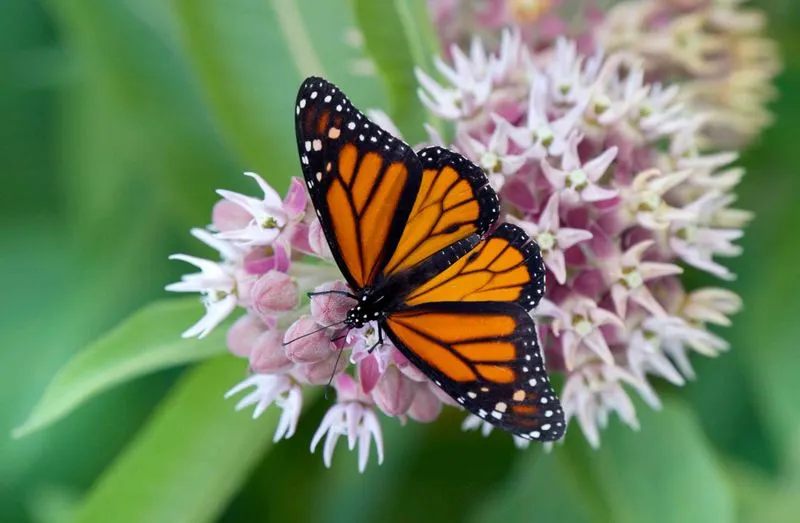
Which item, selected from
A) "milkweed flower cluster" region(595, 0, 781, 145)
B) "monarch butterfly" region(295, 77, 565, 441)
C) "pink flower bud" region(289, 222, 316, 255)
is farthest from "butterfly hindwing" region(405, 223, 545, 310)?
"milkweed flower cluster" region(595, 0, 781, 145)

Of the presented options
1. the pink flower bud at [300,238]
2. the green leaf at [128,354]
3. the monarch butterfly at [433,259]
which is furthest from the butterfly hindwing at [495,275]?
the green leaf at [128,354]

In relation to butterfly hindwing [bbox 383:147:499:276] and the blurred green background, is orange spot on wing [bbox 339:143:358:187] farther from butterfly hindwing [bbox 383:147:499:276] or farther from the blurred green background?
the blurred green background

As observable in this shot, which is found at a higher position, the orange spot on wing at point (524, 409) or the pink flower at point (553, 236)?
the pink flower at point (553, 236)

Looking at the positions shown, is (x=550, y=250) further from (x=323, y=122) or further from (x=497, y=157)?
(x=323, y=122)

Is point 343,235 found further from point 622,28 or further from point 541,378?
point 622,28

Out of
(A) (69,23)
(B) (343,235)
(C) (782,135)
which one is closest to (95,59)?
(A) (69,23)

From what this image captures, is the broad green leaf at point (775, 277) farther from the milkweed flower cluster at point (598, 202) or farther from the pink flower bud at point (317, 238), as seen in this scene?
the pink flower bud at point (317, 238)
